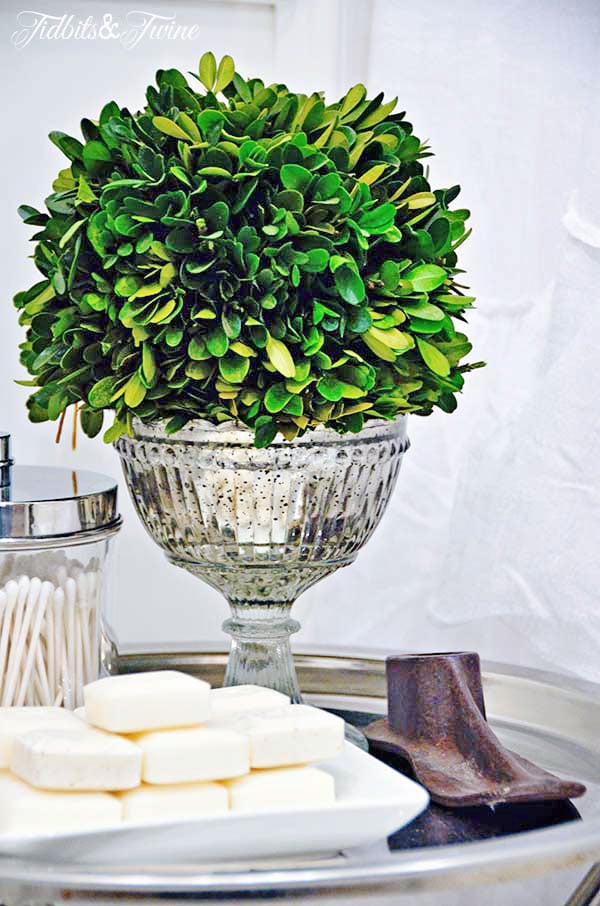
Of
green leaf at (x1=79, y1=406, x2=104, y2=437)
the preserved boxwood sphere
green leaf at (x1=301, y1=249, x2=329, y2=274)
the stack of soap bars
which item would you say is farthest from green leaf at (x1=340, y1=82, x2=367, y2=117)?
the stack of soap bars

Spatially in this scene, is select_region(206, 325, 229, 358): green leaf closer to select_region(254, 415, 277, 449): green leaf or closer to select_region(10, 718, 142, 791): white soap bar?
select_region(254, 415, 277, 449): green leaf

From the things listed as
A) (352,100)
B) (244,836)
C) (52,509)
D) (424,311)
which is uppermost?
(352,100)

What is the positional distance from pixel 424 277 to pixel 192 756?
28 cm

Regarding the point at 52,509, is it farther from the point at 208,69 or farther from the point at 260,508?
Result: the point at 208,69

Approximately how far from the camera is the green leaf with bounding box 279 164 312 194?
23.6 inches

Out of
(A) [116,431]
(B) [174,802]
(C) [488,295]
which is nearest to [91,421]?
(A) [116,431]

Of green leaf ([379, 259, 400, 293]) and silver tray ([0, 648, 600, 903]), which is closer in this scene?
silver tray ([0, 648, 600, 903])

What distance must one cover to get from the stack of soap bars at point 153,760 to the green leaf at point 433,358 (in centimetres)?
20

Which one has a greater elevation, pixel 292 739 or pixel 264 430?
pixel 264 430

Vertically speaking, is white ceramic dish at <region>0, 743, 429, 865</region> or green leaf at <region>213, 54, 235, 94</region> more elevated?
green leaf at <region>213, 54, 235, 94</region>

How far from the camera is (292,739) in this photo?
53 cm

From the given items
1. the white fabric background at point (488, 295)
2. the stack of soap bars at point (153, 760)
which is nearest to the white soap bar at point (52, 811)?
the stack of soap bars at point (153, 760)

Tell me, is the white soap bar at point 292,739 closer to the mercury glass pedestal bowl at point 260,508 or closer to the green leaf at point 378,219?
the mercury glass pedestal bowl at point 260,508

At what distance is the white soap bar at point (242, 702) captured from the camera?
1.90 ft
